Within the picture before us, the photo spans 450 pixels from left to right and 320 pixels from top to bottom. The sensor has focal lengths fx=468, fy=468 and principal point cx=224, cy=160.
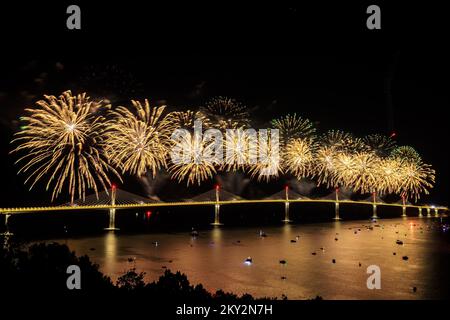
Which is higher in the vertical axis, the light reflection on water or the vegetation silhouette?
the vegetation silhouette

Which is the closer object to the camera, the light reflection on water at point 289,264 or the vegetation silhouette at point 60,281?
the vegetation silhouette at point 60,281

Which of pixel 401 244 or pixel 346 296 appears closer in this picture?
pixel 346 296

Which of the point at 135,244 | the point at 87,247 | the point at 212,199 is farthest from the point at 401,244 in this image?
the point at 212,199

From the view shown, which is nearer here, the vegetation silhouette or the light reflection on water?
the vegetation silhouette

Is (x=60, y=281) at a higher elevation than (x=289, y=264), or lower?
higher

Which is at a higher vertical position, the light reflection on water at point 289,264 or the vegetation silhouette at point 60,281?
the vegetation silhouette at point 60,281

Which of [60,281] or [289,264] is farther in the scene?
[289,264]
